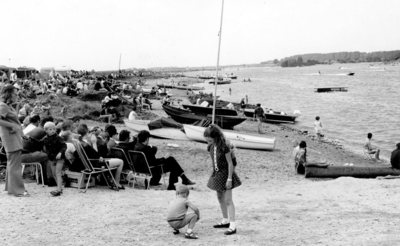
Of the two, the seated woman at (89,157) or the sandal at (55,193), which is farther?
the seated woman at (89,157)

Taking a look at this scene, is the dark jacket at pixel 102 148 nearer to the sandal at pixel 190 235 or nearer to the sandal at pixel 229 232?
the sandal at pixel 190 235

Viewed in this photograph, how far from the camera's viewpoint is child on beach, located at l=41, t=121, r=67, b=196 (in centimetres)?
Answer: 701

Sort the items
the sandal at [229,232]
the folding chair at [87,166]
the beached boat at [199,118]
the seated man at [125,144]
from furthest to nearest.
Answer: the beached boat at [199,118], the seated man at [125,144], the folding chair at [87,166], the sandal at [229,232]

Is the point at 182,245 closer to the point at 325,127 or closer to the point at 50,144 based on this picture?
the point at 50,144

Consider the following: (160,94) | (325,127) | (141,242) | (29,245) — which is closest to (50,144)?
(29,245)

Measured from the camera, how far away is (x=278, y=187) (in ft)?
31.4

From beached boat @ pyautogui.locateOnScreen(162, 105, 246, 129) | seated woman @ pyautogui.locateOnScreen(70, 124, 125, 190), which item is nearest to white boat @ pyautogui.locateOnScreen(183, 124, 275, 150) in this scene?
beached boat @ pyautogui.locateOnScreen(162, 105, 246, 129)

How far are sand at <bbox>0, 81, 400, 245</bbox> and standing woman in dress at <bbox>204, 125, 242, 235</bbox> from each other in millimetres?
497

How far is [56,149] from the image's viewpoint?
7.09 meters

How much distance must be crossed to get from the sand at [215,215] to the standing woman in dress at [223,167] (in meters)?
0.50

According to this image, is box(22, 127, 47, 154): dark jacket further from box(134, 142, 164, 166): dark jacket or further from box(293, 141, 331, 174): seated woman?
box(293, 141, 331, 174): seated woman

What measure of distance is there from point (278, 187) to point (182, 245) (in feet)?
16.6

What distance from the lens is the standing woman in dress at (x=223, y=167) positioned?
528 cm

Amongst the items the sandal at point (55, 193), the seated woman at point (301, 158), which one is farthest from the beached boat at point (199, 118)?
the sandal at point (55, 193)
